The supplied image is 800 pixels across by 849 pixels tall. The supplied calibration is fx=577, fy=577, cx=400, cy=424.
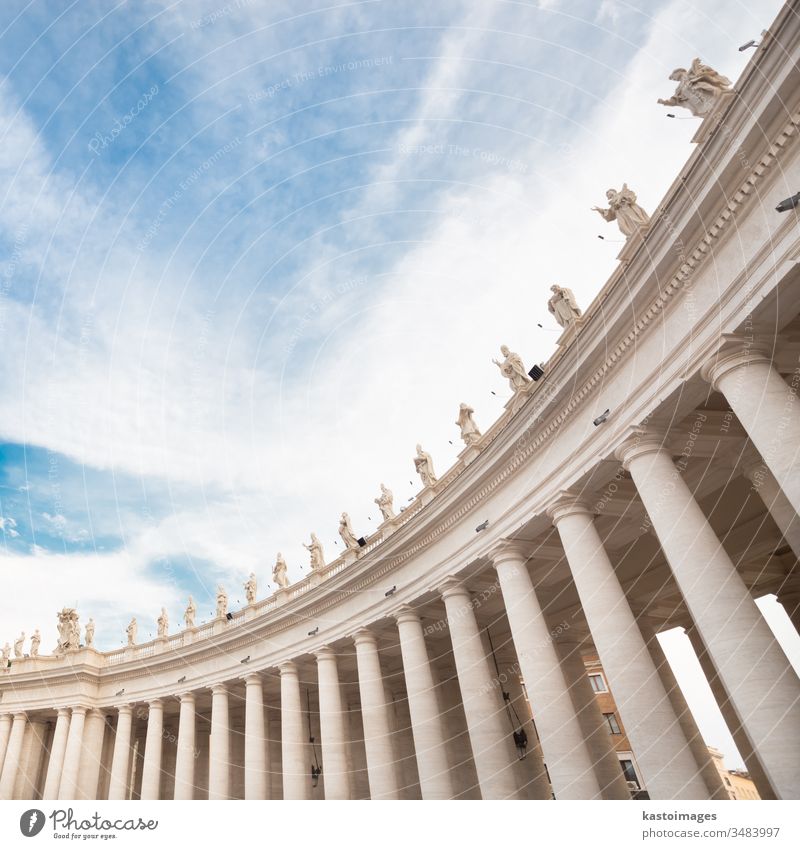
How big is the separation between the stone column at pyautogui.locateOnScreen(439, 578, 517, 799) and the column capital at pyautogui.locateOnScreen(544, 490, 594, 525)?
26.3 ft

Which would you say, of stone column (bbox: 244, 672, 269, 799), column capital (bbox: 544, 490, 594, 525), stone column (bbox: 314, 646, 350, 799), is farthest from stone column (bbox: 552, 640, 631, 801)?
stone column (bbox: 244, 672, 269, 799)

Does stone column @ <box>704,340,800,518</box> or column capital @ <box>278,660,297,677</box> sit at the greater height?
column capital @ <box>278,660,297,677</box>

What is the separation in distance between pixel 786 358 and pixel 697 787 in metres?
13.1

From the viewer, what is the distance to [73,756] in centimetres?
4806

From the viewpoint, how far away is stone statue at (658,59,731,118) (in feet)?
52.2

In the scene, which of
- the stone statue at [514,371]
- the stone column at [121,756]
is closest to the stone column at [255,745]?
the stone column at [121,756]

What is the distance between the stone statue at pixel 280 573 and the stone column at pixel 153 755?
15249 millimetres

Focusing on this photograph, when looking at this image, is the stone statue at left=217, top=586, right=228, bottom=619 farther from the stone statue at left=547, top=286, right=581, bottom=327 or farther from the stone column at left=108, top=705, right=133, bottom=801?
the stone statue at left=547, top=286, right=581, bottom=327

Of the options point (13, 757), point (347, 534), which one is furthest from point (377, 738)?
point (13, 757)

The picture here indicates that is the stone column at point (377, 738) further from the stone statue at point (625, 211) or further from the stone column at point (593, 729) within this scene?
the stone statue at point (625, 211)

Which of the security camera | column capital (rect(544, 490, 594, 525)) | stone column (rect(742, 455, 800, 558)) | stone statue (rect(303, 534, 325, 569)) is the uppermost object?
stone statue (rect(303, 534, 325, 569))

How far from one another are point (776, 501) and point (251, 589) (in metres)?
39.0

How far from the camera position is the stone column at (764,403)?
14.1 meters

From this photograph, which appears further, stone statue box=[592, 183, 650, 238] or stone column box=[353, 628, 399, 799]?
stone column box=[353, 628, 399, 799]
